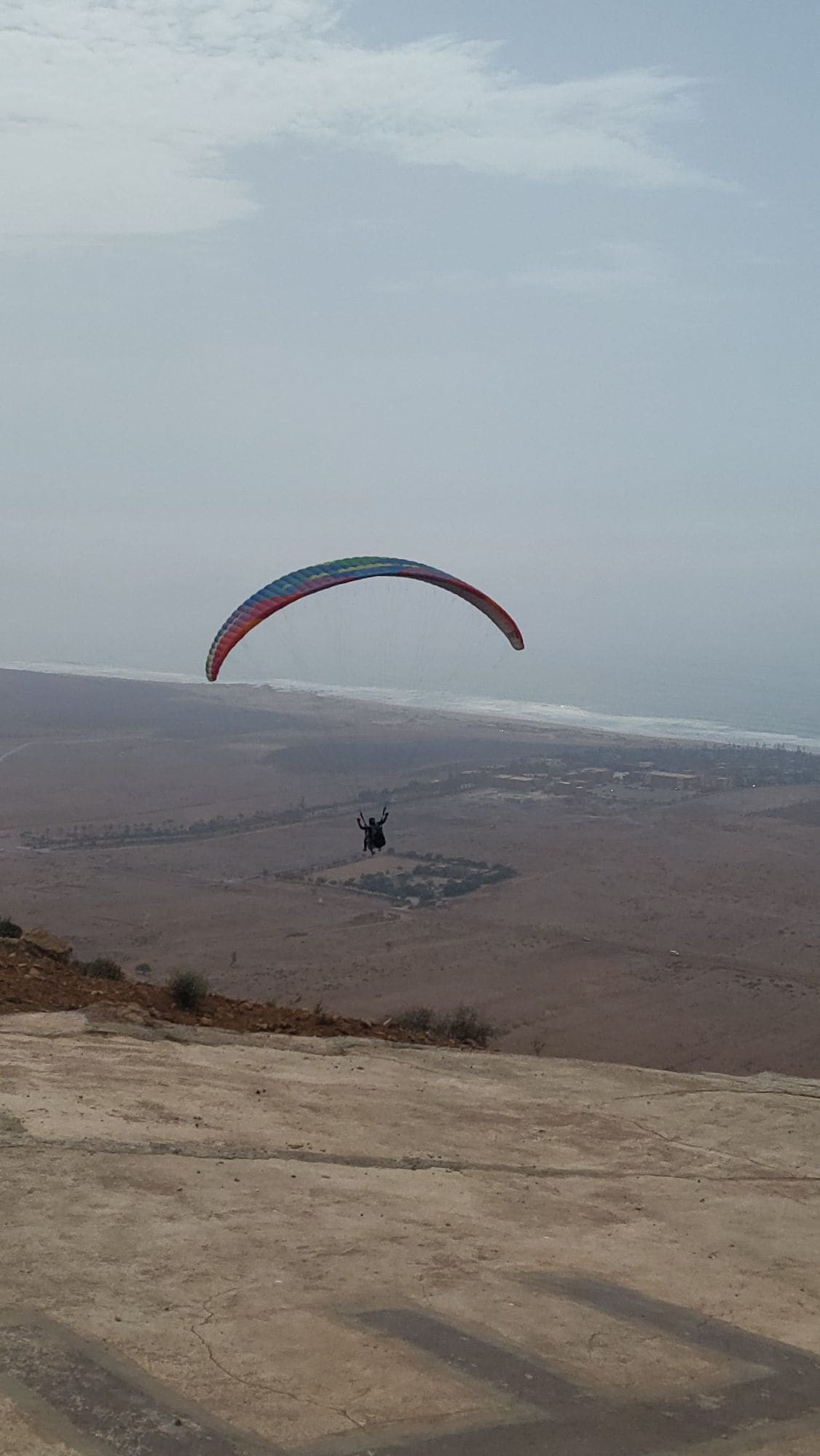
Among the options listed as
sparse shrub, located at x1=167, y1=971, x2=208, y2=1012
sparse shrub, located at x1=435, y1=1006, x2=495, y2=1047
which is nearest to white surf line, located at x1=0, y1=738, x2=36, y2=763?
sparse shrub, located at x1=435, y1=1006, x2=495, y2=1047

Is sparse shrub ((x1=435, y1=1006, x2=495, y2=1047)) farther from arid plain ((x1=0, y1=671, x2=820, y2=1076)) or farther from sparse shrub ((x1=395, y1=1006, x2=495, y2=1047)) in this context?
arid plain ((x1=0, y1=671, x2=820, y2=1076))

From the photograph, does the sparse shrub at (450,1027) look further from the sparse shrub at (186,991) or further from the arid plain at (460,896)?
the arid plain at (460,896)

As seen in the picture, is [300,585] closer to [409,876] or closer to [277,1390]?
[277,1390]

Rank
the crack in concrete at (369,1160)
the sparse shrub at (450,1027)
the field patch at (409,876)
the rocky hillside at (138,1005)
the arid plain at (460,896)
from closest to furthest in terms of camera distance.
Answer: the crack in concrete at (369,1160) < the rocky hillside at (138,1005) < the sparse shrub at (450,1027) < the arid plain at (460,896) < the field patch at (409,876)

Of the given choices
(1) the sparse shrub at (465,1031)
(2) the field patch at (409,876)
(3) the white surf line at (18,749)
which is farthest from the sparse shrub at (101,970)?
(3) the white surf line at (18,749)

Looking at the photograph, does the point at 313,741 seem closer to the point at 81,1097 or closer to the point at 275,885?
the point at 275,885

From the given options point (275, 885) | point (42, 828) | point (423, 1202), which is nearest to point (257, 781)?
point (42, 828)

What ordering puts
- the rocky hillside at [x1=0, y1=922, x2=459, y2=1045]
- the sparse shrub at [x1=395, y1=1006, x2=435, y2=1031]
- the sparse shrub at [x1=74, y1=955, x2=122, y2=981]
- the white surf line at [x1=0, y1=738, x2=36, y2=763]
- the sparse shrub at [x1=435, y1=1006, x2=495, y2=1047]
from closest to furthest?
the rocky hillside at [x1=0, y1=922, x2=459, y2=1045]
the sparse shrub at [x1=74, y1=955, x2=122, y2=981]
the sparse shrub at [x1=435, y1=1006, x2=495, y2=1047]
the sparse shrub at [x1=395, y1=1006, x2=435, y2=1031]
the white surf line at [x1=0, y1=738, x2=36, y2=763]
